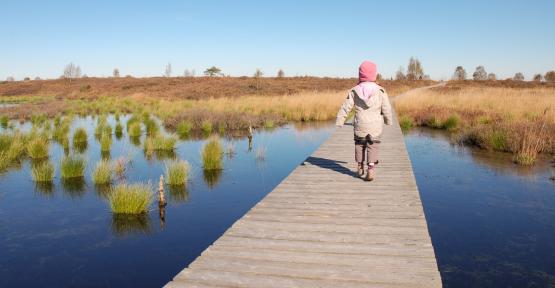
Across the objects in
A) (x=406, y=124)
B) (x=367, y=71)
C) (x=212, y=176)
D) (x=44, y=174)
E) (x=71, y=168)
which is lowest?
(x=212, y=176)

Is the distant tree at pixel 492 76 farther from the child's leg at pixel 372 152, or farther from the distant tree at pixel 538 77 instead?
the child's leg at pixel 372 152

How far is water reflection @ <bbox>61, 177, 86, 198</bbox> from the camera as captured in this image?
8.99m

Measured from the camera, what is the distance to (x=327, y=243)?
4121 mm

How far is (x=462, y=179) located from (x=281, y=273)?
7.81 metres

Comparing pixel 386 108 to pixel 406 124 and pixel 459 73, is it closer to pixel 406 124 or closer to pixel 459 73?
pixel 406 124

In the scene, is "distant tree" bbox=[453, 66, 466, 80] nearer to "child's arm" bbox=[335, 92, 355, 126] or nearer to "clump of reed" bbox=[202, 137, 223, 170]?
"clump of reed" bbox=[202, 137, 223, 170]

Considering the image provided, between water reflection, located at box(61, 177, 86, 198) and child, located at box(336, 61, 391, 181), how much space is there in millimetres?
5921

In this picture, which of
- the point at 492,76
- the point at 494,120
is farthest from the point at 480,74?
the point at 494,120

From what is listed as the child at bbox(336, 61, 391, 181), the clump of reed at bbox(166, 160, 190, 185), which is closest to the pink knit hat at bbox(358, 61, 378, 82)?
the child at bbox(336, 61, 391, 181)

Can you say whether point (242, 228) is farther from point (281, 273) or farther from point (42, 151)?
point (42, 151)

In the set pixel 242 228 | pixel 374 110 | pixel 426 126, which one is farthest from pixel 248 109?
pixel 242 228

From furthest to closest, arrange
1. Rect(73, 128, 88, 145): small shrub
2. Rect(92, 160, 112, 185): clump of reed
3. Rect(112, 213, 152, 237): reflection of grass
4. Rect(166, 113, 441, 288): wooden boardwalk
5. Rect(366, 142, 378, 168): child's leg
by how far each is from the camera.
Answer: Rect(73, 128, 88, 145): small shrub < Rect(92, 160, 112, 185): clump of reed < Rect(112, 213, 152, 237): reflection of grass < Rect(366, 142, 378, 168): child's leg < Rect(166, 113, 441, 288): wooden boardwalk

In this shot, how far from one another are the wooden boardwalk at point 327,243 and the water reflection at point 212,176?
3.37m

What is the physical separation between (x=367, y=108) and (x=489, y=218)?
9.96 ft
